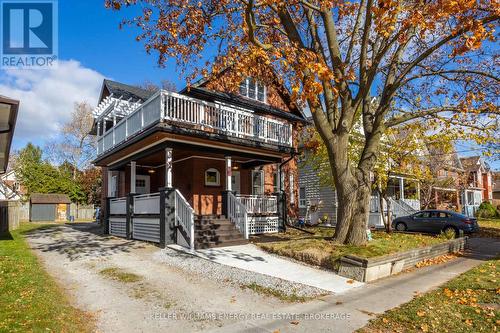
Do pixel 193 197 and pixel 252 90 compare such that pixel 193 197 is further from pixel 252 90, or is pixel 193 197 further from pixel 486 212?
pixel 486 212

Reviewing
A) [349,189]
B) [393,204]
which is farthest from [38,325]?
[393,204]

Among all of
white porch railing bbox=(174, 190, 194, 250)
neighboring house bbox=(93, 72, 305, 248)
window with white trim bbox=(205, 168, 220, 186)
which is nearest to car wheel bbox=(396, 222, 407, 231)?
neighboring house bbox=(93, 72, 305, 248)

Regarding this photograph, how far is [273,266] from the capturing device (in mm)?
9945

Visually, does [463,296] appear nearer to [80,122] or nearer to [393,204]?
[393,204]

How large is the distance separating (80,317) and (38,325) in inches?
34.0

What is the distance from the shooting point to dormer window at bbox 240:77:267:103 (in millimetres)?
20094

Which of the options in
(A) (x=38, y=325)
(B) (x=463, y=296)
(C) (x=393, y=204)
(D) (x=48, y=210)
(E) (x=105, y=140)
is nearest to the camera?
(A) (x=38, y=325)

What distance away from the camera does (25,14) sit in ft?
41.1

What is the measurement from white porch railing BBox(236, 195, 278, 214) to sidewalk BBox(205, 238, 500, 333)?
7.54 metres

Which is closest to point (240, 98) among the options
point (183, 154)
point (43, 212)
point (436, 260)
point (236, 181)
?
point (236, 181)

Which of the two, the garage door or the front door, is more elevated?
the front door

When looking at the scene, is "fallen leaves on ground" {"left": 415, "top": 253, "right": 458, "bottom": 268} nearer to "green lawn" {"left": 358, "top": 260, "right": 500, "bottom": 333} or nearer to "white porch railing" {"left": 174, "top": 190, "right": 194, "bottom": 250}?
"green lawn" {"left": 358, "top": 260, "right": 500, "bottom": 333}

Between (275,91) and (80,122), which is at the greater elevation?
(80,122)

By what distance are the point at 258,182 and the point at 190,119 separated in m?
7.58
